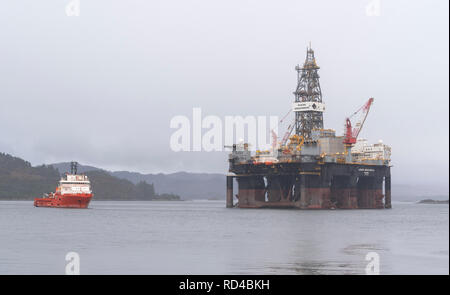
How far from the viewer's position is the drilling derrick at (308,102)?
109625 mm

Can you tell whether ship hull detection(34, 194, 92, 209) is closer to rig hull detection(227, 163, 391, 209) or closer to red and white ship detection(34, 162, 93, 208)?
red and white ship detection(34, 162, 93, 208)

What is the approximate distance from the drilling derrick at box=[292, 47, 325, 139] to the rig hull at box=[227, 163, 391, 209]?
10.4m

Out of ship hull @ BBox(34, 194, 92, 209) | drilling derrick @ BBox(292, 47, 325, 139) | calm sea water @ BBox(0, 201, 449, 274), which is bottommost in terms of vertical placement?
calm sea water @ BBox(0, 201, 449, 274)

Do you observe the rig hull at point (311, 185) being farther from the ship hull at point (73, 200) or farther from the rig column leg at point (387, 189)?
the ship hull at point (73, 200)

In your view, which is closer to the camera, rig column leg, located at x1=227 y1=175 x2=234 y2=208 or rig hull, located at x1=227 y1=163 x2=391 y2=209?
rig hull, located at x1=227 y1=163 x2=391 y2=209

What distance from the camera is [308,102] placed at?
110 meters

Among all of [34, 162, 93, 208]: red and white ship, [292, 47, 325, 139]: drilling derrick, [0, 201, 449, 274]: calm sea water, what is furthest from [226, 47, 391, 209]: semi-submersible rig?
[0, 201, 449, 274]: calm sea water

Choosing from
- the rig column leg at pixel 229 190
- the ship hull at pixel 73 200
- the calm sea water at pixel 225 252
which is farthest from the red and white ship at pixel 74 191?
the calm sea water at pixel 225 252

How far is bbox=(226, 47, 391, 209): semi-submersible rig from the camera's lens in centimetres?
9731

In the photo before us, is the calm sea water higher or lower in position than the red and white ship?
lower

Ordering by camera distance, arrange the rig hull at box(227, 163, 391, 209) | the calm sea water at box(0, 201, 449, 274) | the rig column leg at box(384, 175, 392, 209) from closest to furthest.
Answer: the calm sea water at box(0, 201, 449, 274), the rig hull at box(227, 163, 391, 209), the rig column leg at box(384, 175, 392, 209)

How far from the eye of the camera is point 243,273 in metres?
28.2
